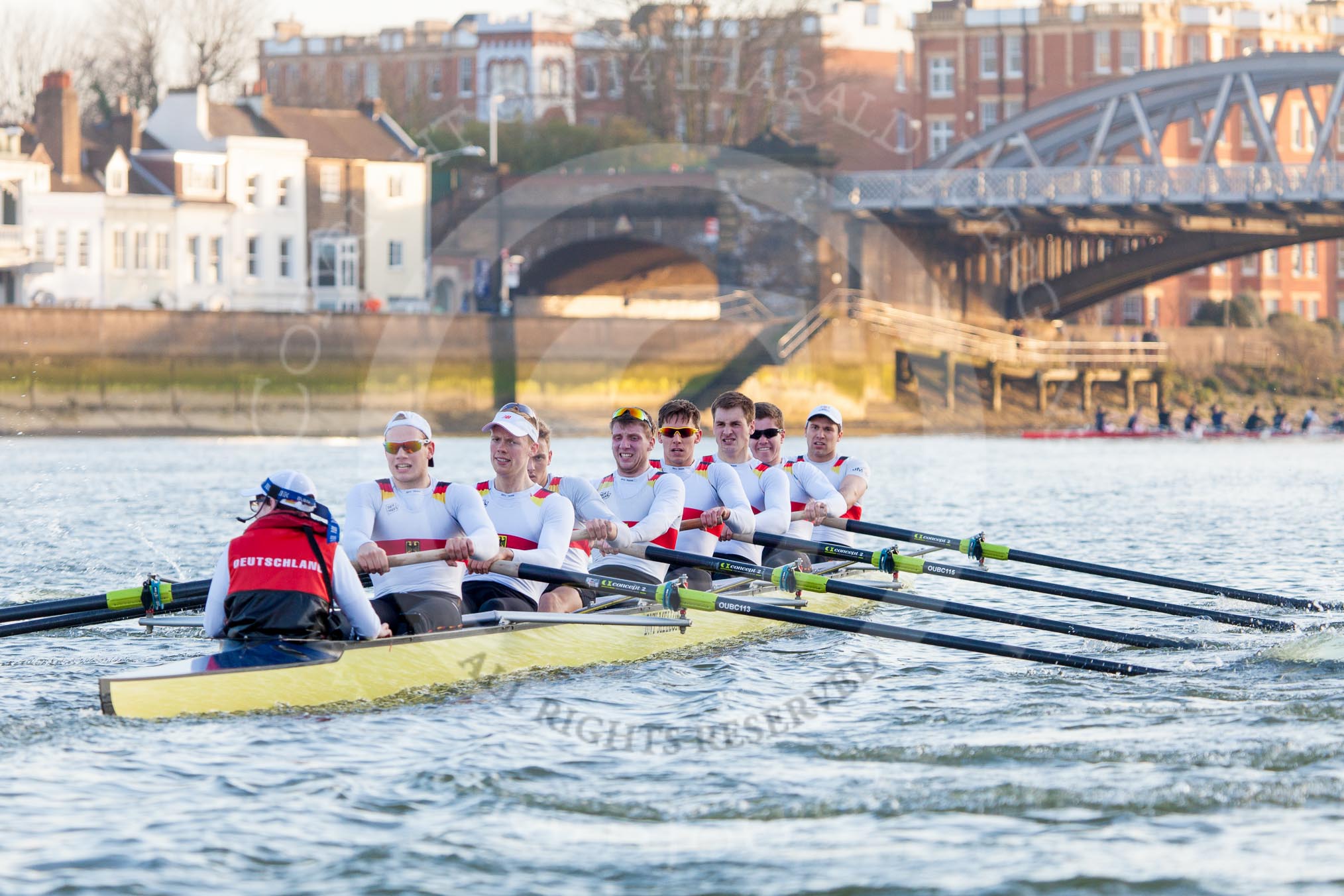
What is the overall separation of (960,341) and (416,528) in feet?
166

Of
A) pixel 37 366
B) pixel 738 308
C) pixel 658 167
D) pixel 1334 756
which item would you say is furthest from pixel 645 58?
pixel 1334 756

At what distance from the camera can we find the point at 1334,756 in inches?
384

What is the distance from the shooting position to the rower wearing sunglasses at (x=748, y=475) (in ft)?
46.9

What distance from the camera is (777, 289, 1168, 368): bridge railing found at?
186ft

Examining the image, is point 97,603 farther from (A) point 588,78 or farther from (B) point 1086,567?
(A) point 588,78

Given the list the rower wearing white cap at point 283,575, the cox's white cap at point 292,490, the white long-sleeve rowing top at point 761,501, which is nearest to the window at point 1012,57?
the white long-sleeve rowing top at point 761,501

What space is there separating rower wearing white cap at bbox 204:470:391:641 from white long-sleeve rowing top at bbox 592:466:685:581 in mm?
3105

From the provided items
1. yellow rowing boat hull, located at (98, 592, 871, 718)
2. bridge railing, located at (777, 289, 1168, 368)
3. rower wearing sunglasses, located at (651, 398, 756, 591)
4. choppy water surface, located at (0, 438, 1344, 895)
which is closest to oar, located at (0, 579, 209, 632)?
choppy water surface, located at (0, 438, 1344, 895)

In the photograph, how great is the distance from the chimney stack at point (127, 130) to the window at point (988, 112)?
36362 millimetres

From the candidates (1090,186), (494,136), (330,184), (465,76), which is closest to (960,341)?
(1090,186)

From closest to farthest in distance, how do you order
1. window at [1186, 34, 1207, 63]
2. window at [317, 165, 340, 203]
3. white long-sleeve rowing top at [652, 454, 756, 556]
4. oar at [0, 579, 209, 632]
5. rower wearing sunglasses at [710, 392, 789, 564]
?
oar at [0, 579, 209, 632] → white long-sleeve rowing top at [652, 454, 756, 556] → rower wearing sunglasses at [710, 392, 789, 564] → window at [317, 165, 340, 203] → window at [1186, 34, 1207, 63]

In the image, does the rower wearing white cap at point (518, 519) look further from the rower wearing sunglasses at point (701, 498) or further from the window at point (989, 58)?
the window at point (989, 58)

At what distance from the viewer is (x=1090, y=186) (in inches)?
2280

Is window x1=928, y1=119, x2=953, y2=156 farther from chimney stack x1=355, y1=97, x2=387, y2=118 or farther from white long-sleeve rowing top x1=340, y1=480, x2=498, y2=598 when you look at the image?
white long-sleeve rowing top x1=340, y1=480, x2=498, y2=598
